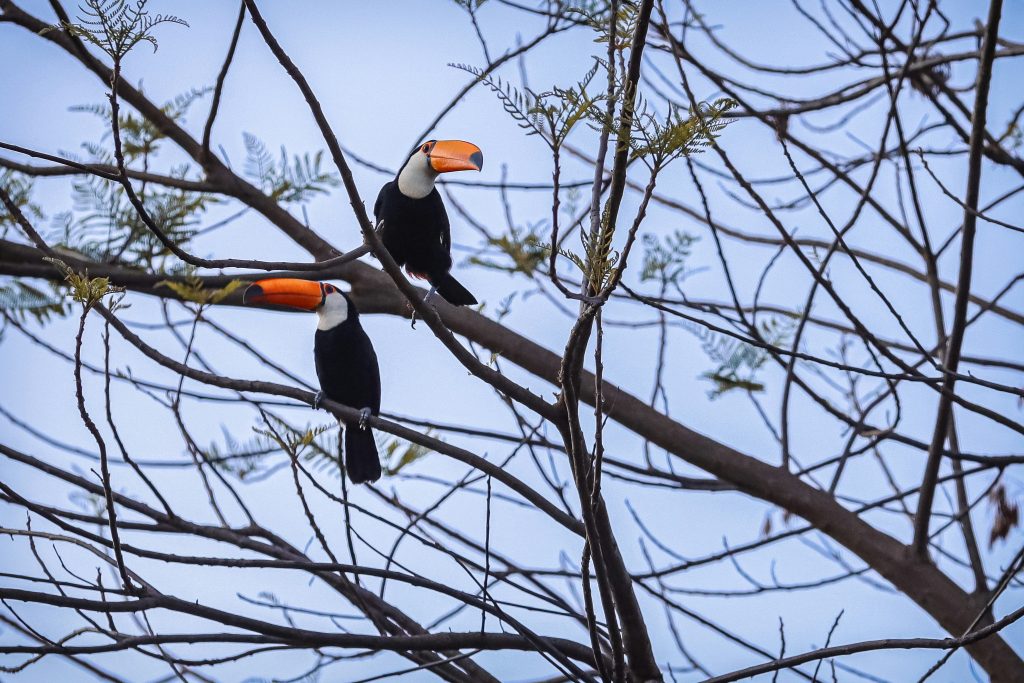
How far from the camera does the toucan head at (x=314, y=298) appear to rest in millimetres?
4098

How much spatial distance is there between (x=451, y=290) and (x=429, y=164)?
0.47 meters

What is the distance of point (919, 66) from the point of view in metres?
3.24

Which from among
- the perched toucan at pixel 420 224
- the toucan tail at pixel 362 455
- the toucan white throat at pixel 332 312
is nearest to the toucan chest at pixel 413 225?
the perched toucan at pixel 420 224

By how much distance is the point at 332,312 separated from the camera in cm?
437

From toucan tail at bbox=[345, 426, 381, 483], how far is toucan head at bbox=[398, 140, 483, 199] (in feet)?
3.04

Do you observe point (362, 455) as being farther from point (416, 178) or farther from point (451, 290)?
point (416, 178)

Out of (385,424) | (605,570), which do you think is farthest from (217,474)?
(605,570)

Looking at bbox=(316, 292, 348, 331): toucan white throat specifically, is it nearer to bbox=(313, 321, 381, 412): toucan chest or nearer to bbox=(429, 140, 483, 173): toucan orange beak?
bbox=(313, 321, 381, 412): toucan chest

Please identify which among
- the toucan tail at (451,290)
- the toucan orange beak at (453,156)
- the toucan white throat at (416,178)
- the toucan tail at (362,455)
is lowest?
the toucan tail at (362,455)

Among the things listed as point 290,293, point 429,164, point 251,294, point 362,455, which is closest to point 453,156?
point 429,164

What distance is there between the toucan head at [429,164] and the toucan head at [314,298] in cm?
55

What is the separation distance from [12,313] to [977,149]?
2836 mm

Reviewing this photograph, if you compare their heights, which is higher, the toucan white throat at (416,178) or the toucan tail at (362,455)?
the toucan white throat at (416,178)

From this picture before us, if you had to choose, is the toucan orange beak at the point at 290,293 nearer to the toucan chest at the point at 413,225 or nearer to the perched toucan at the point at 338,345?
the perched toucan at the point at 338,345
